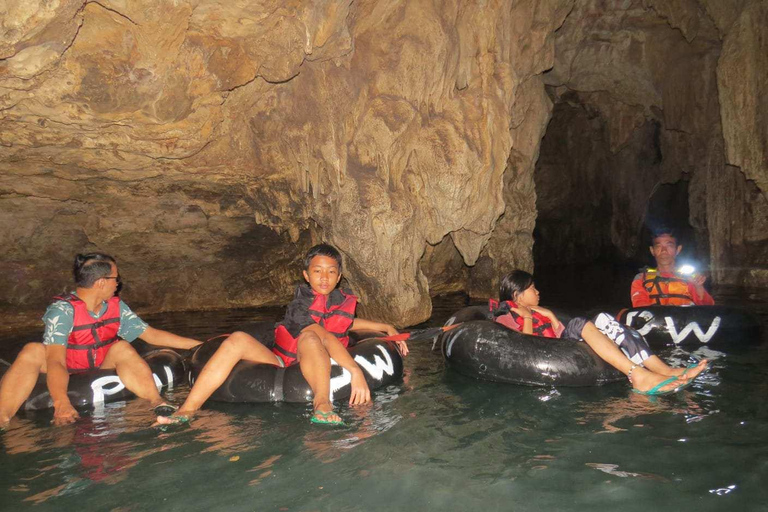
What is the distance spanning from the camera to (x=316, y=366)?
14.2ft

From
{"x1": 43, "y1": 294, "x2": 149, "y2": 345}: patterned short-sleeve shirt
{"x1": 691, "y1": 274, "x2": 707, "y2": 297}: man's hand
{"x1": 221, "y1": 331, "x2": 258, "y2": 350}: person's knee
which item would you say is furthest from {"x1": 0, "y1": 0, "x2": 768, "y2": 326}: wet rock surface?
{"x1": 691, "y1": 274, "x2": 707, "y2": 297}: man's hand

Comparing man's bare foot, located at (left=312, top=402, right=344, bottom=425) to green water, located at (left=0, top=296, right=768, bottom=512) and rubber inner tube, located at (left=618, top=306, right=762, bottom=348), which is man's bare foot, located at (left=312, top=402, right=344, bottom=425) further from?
rubber inner tube, located at (left=618, top=306, right=762, bottom=348)

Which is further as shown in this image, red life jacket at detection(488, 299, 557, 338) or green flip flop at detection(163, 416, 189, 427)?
red life jacket at detection(488, 299, 557, 338)

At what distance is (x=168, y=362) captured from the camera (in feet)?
17.6

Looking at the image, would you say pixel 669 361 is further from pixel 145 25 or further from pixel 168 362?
pixel 145 25

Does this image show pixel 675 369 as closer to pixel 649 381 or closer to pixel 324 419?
pixel 649 381

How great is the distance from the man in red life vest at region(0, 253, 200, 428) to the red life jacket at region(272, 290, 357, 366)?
1.09 m

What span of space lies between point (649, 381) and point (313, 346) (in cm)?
264

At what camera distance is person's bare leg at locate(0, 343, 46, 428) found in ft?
14.4

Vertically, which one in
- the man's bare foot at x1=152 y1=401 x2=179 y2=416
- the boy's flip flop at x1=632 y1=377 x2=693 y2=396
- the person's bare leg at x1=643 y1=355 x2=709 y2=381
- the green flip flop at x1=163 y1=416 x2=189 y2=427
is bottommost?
the boy's flip flop at x1=632 y1=377 x2=693 y2=396

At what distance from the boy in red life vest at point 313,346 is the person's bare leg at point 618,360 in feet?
6.55

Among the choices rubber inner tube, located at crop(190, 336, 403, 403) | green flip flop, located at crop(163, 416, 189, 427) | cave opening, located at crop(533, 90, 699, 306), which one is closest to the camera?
green flip flop, located at crop(163, 416, 189, 427)

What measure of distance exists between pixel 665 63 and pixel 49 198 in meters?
13.1

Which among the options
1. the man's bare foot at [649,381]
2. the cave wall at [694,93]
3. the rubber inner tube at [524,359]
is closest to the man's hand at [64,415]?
the rubber inner tube at [524,359]
